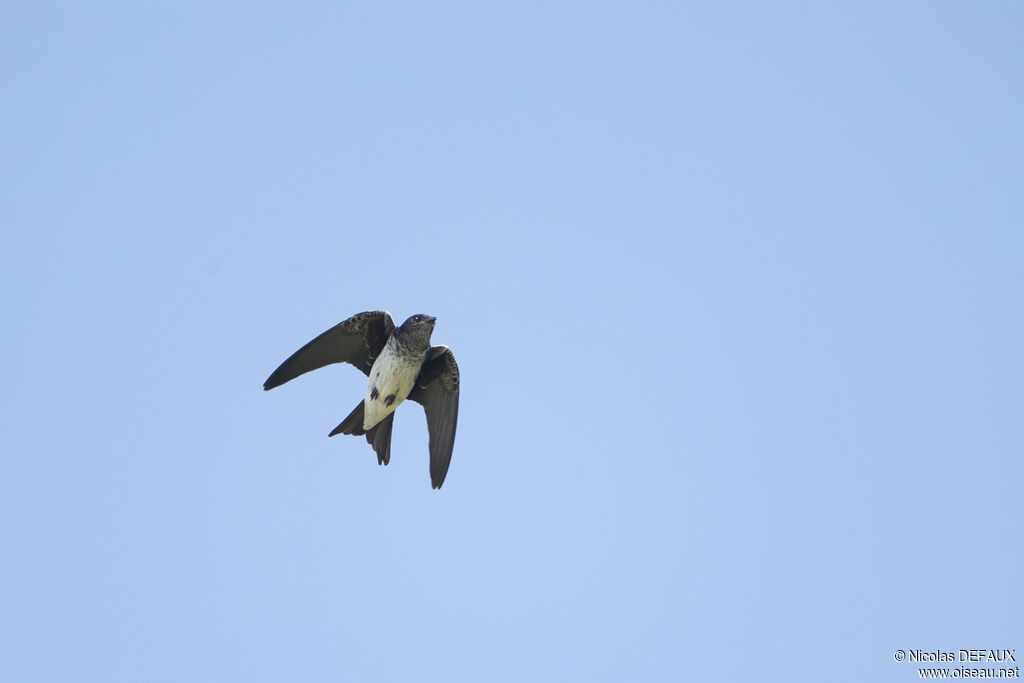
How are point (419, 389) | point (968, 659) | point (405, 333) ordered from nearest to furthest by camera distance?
point (968, 659), point (405, 333), point (419, 389)

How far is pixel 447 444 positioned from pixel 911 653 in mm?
6730

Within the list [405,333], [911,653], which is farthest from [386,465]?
[911,653]

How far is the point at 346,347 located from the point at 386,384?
0.87 m

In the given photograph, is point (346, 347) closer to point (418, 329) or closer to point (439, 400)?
point (418, 329)

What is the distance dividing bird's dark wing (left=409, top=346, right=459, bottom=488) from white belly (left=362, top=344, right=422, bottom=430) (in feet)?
1.81

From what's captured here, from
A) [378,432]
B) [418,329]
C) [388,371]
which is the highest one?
[418,329]

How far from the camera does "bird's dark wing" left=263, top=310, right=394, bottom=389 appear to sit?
56.1ft

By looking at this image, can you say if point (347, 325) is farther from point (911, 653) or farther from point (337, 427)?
point (911, 653)

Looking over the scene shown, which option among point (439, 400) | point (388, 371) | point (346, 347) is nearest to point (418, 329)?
point (388, 371)

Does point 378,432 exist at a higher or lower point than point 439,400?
lower

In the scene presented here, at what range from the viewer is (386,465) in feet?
58.4

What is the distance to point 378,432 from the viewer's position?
1781 centimetres

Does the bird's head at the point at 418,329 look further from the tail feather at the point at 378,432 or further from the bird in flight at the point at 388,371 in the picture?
the tail feather at the point at 378,432

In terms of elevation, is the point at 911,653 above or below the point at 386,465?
A: below
